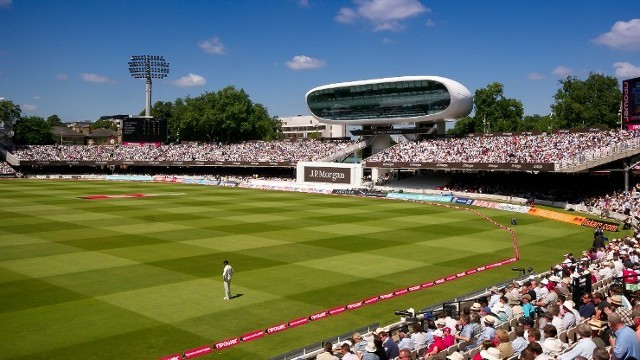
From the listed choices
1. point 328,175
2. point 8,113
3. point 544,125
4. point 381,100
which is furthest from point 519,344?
point 544,125

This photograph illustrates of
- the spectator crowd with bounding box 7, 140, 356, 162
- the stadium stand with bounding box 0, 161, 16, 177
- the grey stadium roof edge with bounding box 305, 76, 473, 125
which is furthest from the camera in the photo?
the stadium stand with bounding box 0, 161, 16, 177

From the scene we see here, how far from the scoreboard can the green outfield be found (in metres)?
50.5

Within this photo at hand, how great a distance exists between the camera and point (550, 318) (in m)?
11.1

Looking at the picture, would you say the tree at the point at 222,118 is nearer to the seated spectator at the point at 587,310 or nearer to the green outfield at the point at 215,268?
the green outfield at the point at 215,268

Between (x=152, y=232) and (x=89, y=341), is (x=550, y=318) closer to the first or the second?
(x=89, y=341)

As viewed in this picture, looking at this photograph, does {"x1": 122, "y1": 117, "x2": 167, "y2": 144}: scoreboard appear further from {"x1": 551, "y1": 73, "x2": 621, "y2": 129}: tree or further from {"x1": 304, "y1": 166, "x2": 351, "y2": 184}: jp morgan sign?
{"x1": 551, "y1": 73, "x2": 621, "y2": 129}: tree

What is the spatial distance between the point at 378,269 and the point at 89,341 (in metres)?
12.7

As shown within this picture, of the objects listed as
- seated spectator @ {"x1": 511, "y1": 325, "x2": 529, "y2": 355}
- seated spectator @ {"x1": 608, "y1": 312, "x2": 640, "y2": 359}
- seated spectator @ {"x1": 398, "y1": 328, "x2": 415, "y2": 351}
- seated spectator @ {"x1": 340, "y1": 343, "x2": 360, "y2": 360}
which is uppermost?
seated spectator @ {"x1": 608, "y1": 312, "x2": 640, "y2": 359}

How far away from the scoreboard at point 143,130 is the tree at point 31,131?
37.3 m

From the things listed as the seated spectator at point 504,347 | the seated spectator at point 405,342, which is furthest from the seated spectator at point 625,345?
the seated spectator at point 405,342

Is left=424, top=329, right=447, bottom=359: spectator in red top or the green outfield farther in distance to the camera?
the green outfield

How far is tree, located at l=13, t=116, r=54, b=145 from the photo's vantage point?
4658 inches

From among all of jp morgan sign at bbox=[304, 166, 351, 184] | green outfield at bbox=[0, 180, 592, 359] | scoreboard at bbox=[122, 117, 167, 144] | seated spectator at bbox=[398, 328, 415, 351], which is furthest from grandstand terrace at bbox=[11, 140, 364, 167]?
seated spectator at bbox=[398, 328, 415, 351]

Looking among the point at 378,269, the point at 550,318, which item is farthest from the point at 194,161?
the point at 550,318
